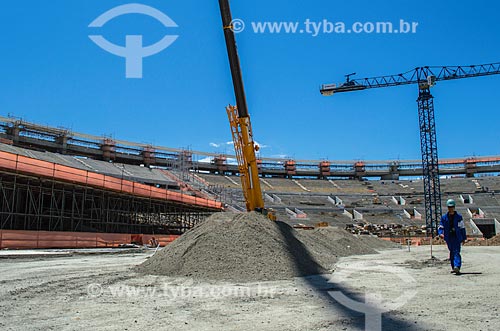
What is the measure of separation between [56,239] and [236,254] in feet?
49.3

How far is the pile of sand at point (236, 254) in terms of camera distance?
31.7ft

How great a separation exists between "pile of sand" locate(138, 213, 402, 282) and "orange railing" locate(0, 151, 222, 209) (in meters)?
11.7

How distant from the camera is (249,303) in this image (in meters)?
6.22

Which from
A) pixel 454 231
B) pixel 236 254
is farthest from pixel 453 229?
pixel 236 254

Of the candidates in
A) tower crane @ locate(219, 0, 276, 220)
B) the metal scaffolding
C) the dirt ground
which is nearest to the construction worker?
the dirt ground

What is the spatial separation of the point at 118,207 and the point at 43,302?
24834 millimetres

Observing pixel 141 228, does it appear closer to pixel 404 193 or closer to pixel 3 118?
pixel 3 118

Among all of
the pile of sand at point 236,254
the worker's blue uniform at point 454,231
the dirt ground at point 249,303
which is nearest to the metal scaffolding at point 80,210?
the pile of sand at point 236,254

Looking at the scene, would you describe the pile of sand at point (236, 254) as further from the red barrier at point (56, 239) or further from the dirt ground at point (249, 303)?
the red barrier at point (56, 239)

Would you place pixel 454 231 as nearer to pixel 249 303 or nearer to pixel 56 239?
pixel 249 303

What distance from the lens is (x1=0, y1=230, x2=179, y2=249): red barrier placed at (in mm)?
18938

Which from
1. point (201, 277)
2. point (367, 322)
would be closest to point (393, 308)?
point (367, 322)

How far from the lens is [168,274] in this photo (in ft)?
32.8

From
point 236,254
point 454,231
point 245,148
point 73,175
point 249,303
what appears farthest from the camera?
point 73,175
